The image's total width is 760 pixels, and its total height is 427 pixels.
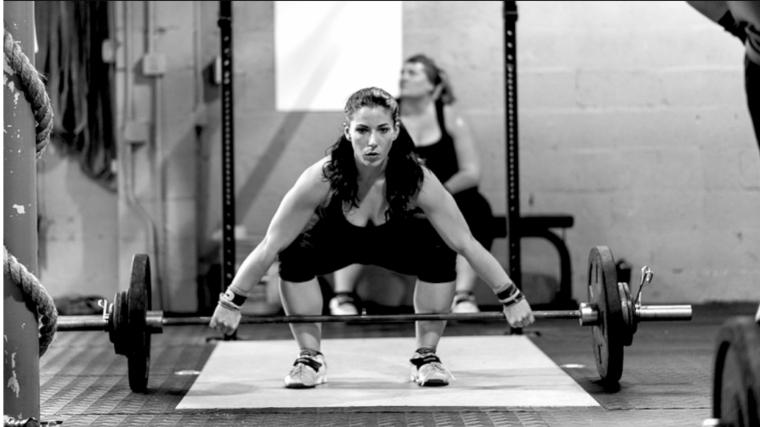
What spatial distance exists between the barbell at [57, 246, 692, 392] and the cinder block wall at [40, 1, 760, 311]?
2.32 metres

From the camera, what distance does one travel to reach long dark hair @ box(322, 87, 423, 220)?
3389 millimetres

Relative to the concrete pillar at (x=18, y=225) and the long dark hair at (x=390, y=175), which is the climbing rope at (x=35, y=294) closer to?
the concrete pillar at (x=18, y=225)

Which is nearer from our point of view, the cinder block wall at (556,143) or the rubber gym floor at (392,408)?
the rubber gym floor at (392,408)

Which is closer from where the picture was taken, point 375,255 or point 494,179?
point 375,255

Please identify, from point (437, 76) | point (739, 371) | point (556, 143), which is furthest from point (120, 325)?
point (556, 143)

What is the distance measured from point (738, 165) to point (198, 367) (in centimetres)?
317

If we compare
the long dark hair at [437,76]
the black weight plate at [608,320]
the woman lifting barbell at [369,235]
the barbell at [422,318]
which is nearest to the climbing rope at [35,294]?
the barbell at [422,318]

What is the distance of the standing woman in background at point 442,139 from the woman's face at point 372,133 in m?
1.87

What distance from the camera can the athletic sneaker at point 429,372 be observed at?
11.1 feet

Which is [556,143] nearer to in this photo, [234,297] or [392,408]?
[234,297]

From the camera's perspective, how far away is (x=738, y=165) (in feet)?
19.0

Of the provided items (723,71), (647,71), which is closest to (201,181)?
(647,71)

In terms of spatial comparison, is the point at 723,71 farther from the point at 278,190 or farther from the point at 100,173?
the point at 100,173

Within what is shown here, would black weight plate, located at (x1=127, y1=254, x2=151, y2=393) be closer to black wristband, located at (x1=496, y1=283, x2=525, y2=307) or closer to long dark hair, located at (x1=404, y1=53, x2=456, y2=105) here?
black wristband, located at (x1=496, y1=283, x2=525, y2=307)
